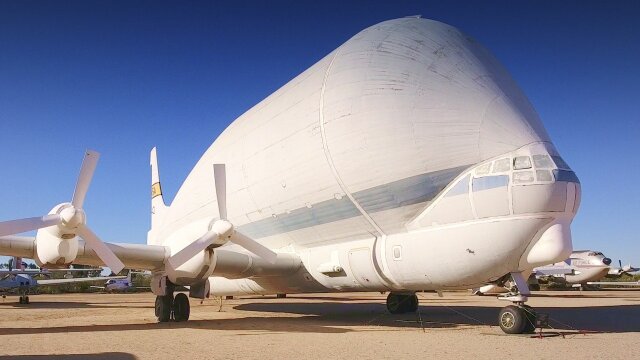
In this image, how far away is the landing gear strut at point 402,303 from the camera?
21.6m

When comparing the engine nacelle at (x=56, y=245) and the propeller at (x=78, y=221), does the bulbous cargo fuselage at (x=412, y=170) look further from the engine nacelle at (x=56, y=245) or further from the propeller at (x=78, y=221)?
the engine nacelle at (x=56, y=245)

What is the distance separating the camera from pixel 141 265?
16797 millimetres

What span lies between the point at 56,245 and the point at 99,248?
41.3 inches

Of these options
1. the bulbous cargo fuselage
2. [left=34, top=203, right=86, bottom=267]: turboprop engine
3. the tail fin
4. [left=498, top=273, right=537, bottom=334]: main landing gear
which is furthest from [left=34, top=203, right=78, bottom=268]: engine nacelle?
the tail fin

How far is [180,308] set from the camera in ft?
58.9

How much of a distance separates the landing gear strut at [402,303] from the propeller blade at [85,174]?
Result: 12.7 meters

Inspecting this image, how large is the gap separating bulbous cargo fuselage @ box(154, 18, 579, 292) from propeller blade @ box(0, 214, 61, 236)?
3759mm

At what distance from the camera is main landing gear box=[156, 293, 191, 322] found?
1759 centimetres

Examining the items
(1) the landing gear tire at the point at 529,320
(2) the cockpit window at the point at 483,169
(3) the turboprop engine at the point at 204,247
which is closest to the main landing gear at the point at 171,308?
(3) the turboprop engine at the point at 204,247

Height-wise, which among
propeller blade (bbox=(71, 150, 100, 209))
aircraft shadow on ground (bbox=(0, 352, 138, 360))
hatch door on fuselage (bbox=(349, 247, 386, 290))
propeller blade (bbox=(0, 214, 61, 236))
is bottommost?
aircraft shadow on ground (bbox=(0, 352, 138, 360))

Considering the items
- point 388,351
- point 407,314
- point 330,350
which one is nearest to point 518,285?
point 388,351

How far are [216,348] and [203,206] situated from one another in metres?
13.4

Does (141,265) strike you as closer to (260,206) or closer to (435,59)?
(260,206)

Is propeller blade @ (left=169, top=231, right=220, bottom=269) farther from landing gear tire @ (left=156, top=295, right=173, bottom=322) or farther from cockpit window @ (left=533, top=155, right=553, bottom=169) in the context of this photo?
cockpit window @ (left=533, top=155, right=553, bottom=169)
